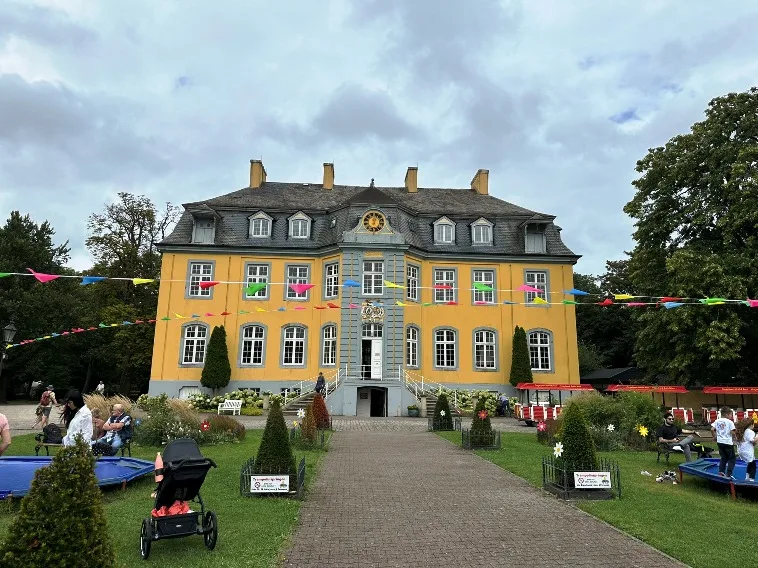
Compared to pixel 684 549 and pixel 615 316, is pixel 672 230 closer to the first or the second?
pixel 684 549

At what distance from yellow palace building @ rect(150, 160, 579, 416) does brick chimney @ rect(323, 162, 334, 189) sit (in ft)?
15.9

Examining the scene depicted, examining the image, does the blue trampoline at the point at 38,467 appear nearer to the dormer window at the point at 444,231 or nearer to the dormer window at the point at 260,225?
the dormer window at the point at 260,225

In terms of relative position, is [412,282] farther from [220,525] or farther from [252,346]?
[220,525]

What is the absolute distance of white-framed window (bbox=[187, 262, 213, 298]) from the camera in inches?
1228

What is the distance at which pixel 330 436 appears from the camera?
18547 mm

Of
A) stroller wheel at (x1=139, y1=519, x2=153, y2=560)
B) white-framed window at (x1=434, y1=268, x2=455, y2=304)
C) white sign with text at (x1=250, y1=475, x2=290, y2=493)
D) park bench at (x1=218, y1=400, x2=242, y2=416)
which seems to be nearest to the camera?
stroller wheel at (x1=139, y1=519, x2=153, y2=560)

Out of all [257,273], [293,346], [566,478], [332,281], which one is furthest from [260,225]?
[566,478]

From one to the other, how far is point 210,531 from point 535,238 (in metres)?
29.3

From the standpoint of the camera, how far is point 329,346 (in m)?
30.5

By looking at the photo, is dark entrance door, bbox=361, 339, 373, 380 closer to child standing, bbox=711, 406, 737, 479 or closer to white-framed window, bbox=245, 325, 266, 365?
white-framed window, bbox=245, 325, 266, 365

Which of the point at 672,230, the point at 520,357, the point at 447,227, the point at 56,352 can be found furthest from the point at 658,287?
the point at 56,352

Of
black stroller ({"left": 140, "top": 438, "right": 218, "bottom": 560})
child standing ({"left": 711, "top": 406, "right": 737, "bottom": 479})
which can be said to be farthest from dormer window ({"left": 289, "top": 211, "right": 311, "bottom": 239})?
black stroller ({"left": 140, "top": 438, "right": 218, "bottom": 560})

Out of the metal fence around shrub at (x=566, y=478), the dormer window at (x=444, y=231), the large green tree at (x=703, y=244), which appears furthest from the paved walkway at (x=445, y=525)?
the dormer window at (x=444, y=231)

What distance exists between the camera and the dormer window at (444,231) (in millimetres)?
32844
